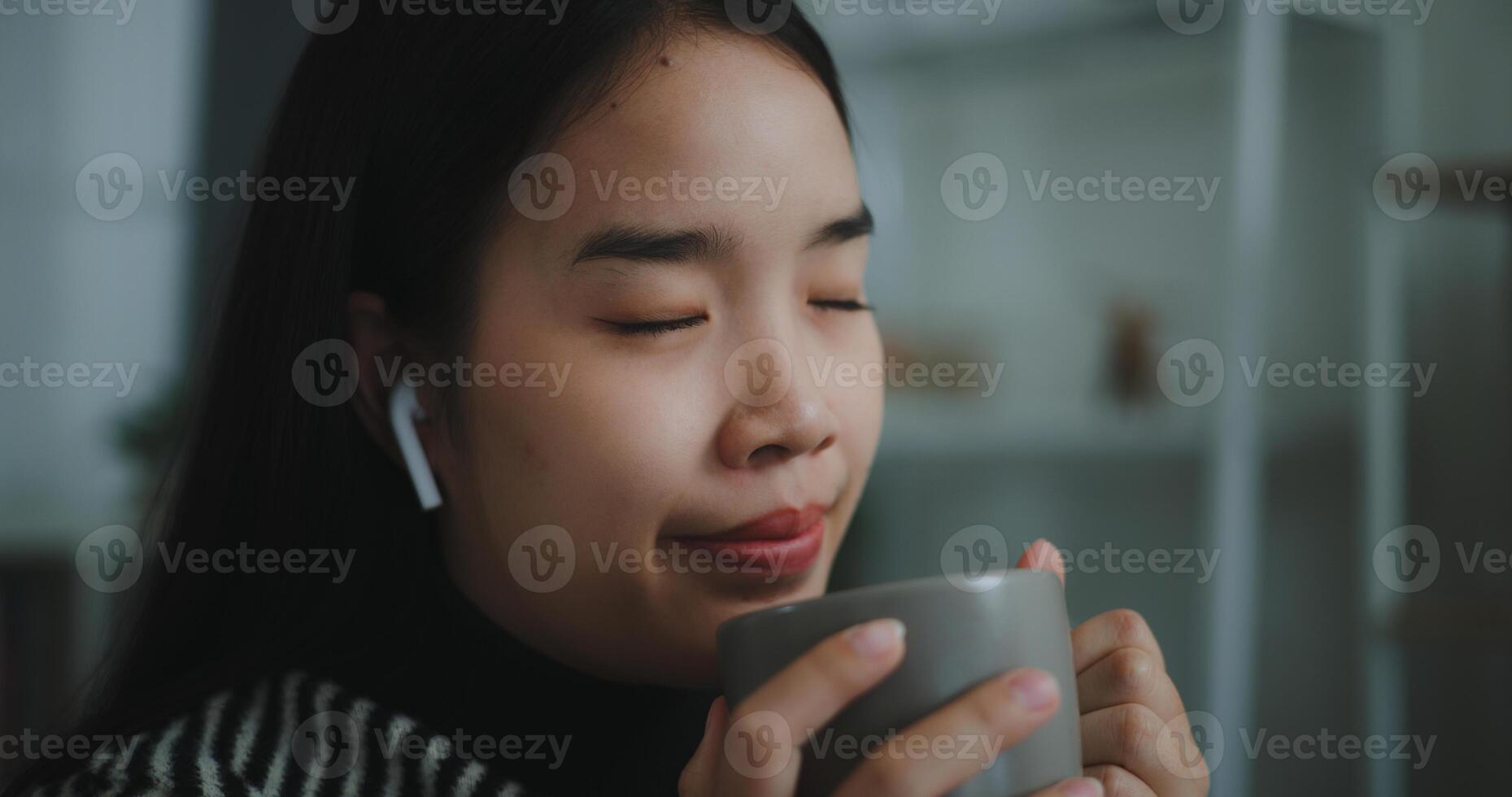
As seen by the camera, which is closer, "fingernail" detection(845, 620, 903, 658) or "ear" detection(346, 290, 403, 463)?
"fingernail" detection(845, 620, 903, 658)

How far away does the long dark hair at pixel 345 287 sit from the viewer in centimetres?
73

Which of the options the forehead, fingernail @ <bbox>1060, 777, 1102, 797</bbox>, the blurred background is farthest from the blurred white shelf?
fingernail @ <bbox>1060, 777, 1102, 797</bbox>

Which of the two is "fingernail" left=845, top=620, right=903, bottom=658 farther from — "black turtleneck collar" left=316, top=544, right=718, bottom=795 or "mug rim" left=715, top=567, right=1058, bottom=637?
"black turtleneck collar" left=316, top=544, right=718, bottom=795

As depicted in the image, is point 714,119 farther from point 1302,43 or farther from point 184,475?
point 1302,43

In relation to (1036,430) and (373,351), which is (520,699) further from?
(1036,430)

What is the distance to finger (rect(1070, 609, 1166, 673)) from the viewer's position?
28.1 inches

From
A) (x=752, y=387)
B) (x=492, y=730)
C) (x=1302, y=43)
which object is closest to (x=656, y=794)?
(x=492, y=730)

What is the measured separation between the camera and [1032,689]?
497 millimetres

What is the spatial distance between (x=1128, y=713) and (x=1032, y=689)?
0.22 m

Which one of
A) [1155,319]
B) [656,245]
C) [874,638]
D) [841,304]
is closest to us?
[874,638]

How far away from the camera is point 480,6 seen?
0.76 m

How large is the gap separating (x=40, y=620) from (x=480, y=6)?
2.25 metres

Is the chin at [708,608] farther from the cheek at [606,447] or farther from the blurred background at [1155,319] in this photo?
the blurred background at [1155,319]

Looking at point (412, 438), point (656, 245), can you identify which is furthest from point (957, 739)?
point (412, 438)
